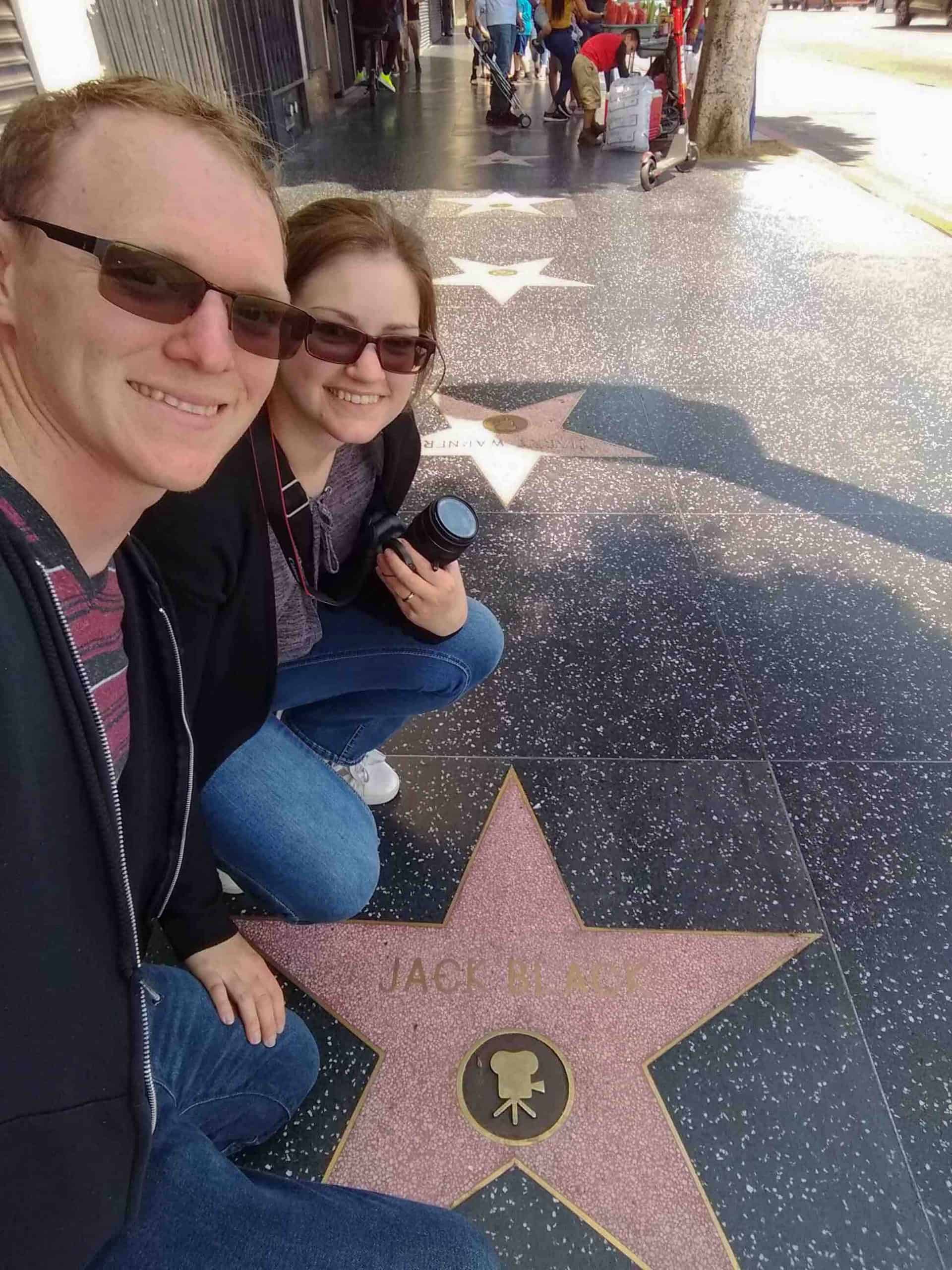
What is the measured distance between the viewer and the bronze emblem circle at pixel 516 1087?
1.36m

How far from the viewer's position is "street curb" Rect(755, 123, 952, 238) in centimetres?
591

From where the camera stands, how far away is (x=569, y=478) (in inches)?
122

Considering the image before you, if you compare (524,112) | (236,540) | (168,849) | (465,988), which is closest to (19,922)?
(168,849)

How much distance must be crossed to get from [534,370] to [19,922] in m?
3.59

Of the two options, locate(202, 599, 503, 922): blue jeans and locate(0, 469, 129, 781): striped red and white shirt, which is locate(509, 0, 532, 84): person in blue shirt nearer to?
locate(202, 599, 503, 922): blue jeans

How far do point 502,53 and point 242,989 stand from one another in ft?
38.0

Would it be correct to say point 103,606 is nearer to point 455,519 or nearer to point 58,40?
point 455,519

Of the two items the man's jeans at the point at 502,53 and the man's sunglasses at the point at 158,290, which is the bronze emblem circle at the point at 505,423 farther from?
the man's jeans at the point at 502,53

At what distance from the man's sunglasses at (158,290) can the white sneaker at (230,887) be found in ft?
3.92

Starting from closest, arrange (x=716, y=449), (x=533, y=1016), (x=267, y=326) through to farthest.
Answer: (x=267, y=326)
(x=533, y=1016)
(x=716, y=449)

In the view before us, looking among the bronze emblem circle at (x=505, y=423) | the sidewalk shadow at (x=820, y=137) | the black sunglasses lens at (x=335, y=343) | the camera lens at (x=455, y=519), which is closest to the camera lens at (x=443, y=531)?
the camera lens at (x=455, y=519)

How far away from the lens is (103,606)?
96 cm

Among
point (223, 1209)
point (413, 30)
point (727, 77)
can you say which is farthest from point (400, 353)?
point (413, 30)

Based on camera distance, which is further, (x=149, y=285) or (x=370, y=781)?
(x=370, y=781)
